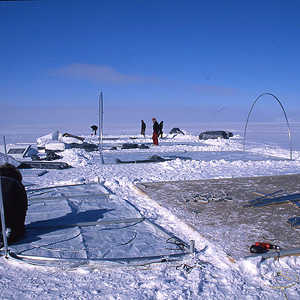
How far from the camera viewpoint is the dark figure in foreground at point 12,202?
3.95 meters

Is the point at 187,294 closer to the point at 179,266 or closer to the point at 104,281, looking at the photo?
the point at 179,266

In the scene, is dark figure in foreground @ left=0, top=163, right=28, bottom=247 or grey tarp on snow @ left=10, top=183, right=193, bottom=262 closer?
grey tarp on snow @ left=10, top=183, right=193, bottom=262

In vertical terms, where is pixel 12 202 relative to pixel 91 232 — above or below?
above

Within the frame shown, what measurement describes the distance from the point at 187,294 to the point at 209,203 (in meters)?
2.93

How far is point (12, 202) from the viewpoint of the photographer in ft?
13.1

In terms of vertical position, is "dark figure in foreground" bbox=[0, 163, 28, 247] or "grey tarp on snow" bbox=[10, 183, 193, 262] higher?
"dark figure in foreground" bbox=[0, 163, 28, 247]

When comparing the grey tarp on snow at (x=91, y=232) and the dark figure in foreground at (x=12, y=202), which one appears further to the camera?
the dark figure in foreground at (x=12, y=202)

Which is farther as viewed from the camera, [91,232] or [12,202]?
[91,232]

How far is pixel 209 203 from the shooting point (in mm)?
5785

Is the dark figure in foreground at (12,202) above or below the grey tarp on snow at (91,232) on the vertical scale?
above

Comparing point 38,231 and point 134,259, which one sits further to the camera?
point 38,231

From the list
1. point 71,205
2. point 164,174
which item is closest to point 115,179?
point 164,174

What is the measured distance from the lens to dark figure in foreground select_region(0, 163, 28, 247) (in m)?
3.95

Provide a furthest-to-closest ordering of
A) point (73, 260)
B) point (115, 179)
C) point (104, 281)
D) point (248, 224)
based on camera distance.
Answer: point (115, 179) < point (248, 224) < point (73, 260) < point (104, 281)
